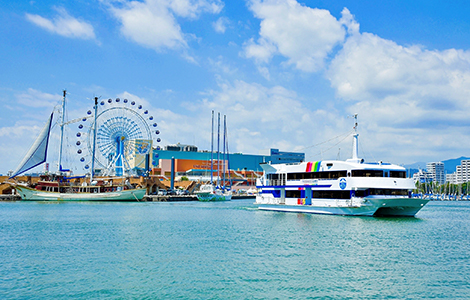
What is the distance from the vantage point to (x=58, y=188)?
102812 mm

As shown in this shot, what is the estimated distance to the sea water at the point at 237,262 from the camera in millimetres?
19906

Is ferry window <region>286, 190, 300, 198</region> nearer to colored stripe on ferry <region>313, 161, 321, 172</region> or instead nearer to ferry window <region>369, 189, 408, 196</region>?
colored stripe on ferry <region>313, 161, 321, 172</region>

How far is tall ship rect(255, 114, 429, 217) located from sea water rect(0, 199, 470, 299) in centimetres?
589

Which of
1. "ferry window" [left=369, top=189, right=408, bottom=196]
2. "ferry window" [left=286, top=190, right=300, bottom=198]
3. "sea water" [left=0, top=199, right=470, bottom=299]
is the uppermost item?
"ferry window" [left=369, top=189, right=408, bottom=196]

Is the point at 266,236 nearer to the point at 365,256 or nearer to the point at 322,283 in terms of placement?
the point at 365,256

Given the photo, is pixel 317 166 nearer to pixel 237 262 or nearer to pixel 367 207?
pixel 367 207

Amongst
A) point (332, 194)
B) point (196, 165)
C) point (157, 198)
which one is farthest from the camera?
point (196, 165)

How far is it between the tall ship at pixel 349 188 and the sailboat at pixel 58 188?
180 feet

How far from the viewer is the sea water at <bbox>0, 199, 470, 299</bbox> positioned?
19.9m

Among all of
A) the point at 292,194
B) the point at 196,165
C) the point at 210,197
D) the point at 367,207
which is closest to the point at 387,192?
the point at 367,207

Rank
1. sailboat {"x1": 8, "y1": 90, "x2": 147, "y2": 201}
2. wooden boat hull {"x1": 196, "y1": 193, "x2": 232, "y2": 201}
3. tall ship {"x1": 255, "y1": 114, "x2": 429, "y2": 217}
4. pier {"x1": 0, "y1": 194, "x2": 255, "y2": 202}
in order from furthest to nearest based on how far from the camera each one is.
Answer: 1. wooden boat hull {"x1": 196, "y1": 193, "x2": 232, "y2": 201}
2. pier {"x1": 0, "y1": 194, "x2": 255, "y2": 202}
3. sailboat {"x1": 8, "y1": 90, "x2": 147, "y2": 201}
4. tall ship {"x1": 255, "y1": 114, "x2": 429, "y2": 217}

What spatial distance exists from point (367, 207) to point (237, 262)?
25.6 m

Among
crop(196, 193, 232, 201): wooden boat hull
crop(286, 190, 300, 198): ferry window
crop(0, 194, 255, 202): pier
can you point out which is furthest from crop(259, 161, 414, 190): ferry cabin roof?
crop(0, 194, 255, 202): pier

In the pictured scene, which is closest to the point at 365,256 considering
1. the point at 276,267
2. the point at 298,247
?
the point at 298,247
